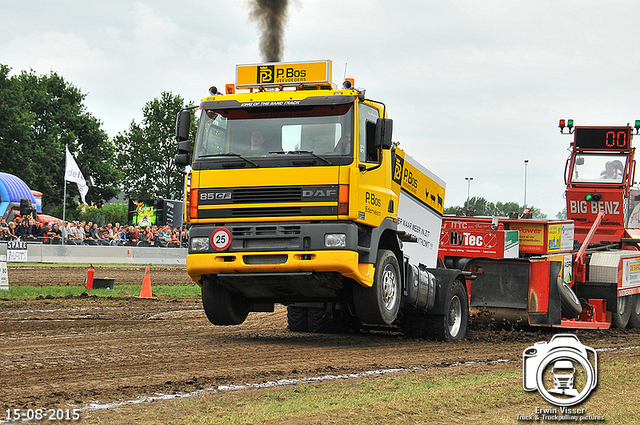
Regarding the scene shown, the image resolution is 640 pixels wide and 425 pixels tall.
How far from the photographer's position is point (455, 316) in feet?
39.5

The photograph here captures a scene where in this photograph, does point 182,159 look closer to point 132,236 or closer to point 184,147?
point 184,147

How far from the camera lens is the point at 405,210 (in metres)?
11.4

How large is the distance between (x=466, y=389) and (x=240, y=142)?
4479mm

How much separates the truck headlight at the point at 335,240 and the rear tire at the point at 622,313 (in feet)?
24.7

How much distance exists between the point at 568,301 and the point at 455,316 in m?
2.52

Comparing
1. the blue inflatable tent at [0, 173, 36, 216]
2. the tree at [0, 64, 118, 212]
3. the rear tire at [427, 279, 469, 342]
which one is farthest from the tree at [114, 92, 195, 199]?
the rear tire at [427, 279, 469, 342]

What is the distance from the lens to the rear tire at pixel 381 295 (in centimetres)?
983

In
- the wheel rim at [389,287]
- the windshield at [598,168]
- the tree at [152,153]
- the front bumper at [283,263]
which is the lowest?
the wheel rim at [389,287]

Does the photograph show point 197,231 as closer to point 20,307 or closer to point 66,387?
point 66,387

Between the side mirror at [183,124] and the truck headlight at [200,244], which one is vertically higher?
the side mirror at [183,124]

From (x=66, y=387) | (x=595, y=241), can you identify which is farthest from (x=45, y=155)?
(x=66, y=387)

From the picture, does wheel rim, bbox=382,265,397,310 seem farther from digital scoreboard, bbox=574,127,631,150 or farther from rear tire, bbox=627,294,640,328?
digital scoreboard, bbox=574,127,631,150

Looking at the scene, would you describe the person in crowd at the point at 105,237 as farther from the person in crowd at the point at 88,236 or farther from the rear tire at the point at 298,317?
the rear tire at the point at 298,317

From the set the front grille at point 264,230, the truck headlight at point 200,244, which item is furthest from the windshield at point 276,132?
the truck headlight at point 200,244
